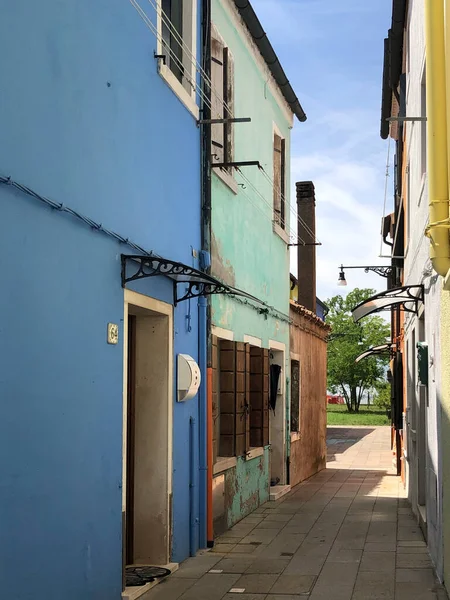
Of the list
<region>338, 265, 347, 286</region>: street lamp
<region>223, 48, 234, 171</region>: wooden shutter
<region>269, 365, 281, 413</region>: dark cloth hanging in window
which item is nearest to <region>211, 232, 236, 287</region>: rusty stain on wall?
<region>223, 48, 234, 171</region>: wooden shutter

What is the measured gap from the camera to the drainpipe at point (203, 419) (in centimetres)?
889

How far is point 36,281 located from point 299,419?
11370 mm

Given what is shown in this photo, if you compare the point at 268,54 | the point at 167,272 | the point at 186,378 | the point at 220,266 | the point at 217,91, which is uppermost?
the point at 268,54

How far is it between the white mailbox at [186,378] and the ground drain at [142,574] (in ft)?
5.01

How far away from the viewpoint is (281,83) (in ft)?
45.2

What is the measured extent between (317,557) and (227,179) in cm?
440

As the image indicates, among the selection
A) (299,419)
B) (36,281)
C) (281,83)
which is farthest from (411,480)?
(36,281)

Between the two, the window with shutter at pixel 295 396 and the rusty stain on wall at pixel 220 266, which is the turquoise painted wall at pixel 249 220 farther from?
the window with shutter at pixel 295 396

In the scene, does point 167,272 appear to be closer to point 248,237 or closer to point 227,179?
point 227,179

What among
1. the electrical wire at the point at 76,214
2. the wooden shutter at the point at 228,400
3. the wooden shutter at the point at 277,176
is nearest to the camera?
the electrical wire at the point at 76,214

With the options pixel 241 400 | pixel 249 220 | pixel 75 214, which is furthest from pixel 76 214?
pixel 249 220

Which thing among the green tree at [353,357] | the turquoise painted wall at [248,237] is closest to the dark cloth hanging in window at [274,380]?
the turquoise painted wall at [248,237]

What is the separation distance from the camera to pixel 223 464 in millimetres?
10062

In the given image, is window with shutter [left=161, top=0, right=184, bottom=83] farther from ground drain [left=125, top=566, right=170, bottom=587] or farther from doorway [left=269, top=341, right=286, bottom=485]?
doorway [left=269, top=341, right=286, bottom=485]
